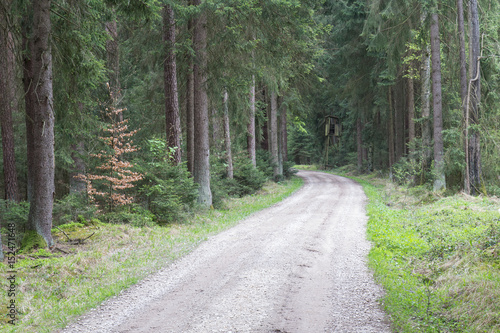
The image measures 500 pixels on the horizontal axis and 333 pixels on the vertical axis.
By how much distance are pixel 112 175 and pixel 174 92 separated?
4153mm

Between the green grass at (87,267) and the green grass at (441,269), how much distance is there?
14.8 ft

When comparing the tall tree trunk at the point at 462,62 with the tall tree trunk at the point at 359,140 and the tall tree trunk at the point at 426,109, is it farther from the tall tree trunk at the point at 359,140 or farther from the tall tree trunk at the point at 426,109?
the tall tree trunk at the point at 359,140

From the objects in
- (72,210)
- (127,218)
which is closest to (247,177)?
(127,218)

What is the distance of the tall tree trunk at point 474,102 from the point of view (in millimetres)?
15148

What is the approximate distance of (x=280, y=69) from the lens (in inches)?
612

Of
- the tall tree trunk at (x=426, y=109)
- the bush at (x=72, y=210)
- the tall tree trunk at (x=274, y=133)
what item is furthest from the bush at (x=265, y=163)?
the bush at (x=72, y=210)

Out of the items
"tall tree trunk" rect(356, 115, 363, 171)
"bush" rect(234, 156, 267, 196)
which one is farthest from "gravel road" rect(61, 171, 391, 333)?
"tall tree trunk" rect(356, 115, 363, 171)

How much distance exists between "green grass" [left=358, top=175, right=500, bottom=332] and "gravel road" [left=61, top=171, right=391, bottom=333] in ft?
1.11

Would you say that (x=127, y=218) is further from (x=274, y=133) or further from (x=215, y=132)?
(x=274, y=133)

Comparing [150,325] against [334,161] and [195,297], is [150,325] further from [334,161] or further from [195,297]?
[334,161]

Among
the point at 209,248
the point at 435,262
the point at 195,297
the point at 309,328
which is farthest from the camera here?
the point at 209,248

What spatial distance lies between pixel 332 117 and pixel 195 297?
45373 mm

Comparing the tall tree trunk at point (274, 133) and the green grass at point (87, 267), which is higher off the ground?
the tall tree trunk at point (274, 133)

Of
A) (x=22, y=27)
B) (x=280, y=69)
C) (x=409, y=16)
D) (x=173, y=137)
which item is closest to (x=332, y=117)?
(x=409, y=16)
